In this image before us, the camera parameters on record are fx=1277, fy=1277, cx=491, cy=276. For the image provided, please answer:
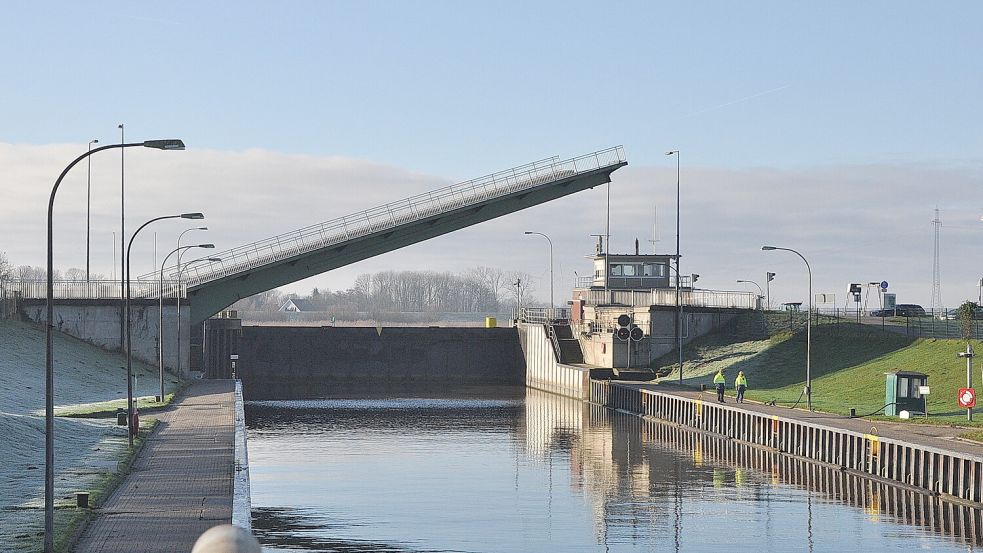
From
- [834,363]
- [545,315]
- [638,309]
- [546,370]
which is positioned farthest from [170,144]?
[545,315]

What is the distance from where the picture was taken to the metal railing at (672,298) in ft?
253

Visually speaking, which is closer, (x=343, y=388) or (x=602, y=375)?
(x=602, y=375)

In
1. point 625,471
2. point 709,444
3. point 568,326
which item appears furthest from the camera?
point 568,326

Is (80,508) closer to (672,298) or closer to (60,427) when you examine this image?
(60,427)

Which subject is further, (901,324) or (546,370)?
(546,370)

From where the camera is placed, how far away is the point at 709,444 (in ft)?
156

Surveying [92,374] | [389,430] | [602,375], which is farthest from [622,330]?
[92,374]

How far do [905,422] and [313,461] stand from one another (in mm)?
19635

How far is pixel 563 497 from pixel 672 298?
44.9m

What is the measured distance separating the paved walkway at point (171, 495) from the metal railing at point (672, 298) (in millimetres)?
40074

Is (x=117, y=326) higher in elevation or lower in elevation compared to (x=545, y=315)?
lower

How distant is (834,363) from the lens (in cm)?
6238

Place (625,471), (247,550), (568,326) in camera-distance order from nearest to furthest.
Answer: (247,550) < (625,471) < (568,326)

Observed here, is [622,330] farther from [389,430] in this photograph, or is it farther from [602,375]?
[389,430]
